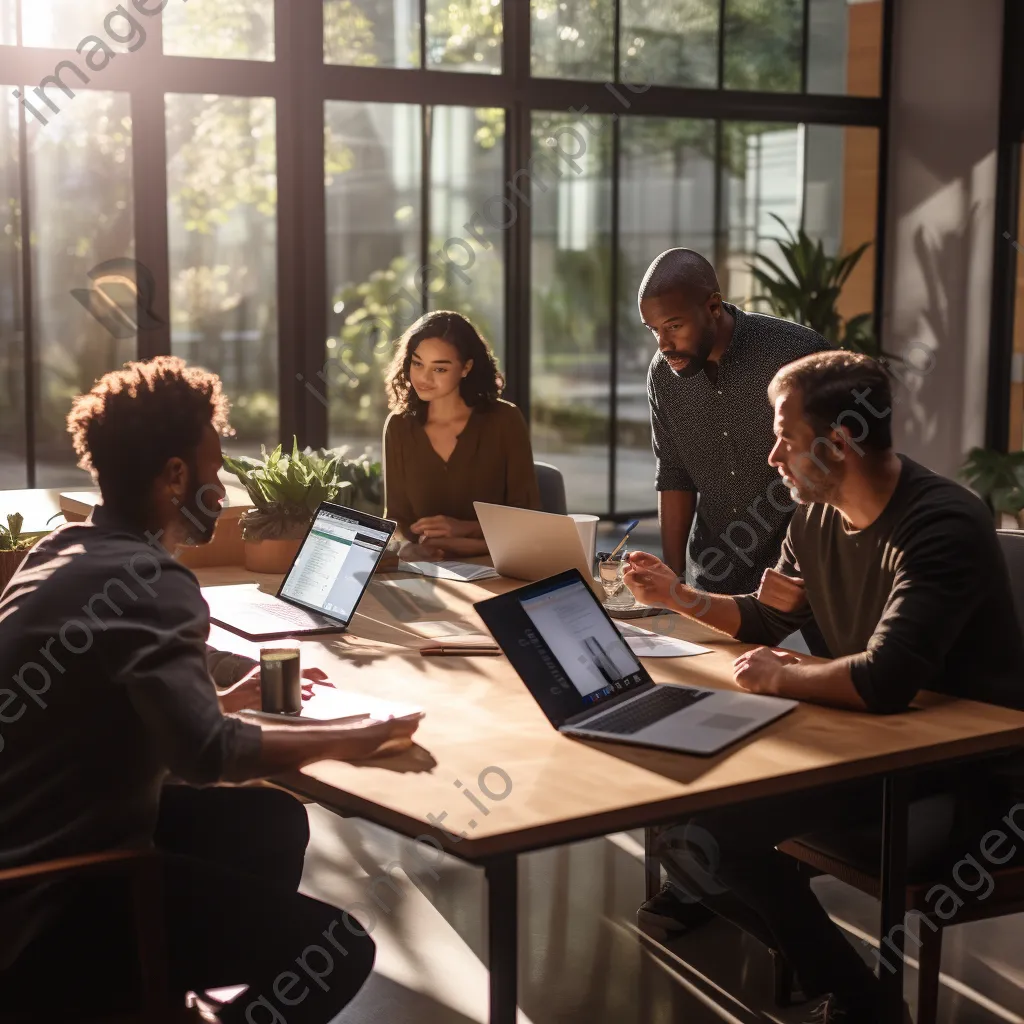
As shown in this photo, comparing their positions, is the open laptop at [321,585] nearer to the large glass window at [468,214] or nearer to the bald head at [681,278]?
the bald head at [681,278]

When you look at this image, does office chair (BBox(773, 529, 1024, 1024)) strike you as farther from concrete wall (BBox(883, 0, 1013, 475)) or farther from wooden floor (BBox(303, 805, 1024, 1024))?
concrete wall (BBox(883, 0, 1013, 475))

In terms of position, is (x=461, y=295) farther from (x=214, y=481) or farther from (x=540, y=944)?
(x=214, y=481)

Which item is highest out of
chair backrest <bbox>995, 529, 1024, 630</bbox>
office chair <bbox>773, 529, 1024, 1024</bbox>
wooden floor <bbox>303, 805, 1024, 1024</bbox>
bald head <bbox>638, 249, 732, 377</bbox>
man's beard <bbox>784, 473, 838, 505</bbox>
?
bald head <bbox>638, 249, 732, 377</bbox>

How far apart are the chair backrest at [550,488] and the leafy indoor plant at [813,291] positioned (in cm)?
330

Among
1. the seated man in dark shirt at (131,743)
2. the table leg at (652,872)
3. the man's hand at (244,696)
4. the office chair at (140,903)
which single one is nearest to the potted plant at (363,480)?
the table leg at (652,872)

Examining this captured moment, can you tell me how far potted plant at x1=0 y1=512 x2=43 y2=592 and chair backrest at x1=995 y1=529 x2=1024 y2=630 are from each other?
217 centimetres

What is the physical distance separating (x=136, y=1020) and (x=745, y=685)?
1.13 meters

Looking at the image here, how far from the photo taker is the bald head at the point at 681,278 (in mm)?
3355

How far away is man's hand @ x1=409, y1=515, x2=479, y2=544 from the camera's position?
149 inches

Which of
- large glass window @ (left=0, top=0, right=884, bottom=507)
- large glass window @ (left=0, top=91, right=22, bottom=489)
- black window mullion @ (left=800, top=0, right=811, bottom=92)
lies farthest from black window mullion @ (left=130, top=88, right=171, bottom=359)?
Result: black window mullion @ (left=800, top=0, right=811, bottom=92)

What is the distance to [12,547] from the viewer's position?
10.7 ft

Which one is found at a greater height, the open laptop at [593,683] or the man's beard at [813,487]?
the man's beard at [813,487]

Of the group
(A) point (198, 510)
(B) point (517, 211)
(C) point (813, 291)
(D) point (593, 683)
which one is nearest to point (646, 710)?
(D) point (593, 683)

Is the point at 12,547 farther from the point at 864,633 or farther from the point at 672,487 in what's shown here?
the point at 864,633
